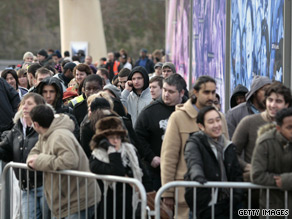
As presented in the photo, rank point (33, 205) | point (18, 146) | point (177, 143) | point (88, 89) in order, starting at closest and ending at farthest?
1. point (177, 143)
2. point (33, 205)
3. point (18, 146)
4. point (88, 89)

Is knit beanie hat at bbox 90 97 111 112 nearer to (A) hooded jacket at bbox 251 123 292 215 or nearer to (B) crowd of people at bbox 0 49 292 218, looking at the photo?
(B) crowd of people at bbox 0 49 292 218

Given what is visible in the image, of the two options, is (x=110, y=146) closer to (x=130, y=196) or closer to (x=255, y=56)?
(x=130, y=196)

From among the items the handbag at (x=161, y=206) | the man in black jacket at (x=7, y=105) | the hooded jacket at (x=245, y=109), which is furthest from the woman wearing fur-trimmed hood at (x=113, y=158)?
the man in black jacket at (x=7, y=105)

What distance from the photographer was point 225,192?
5906mm

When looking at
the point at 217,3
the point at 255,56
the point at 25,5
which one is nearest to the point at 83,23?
the point at 217,3

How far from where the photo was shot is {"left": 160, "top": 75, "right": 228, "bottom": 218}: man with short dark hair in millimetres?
6605

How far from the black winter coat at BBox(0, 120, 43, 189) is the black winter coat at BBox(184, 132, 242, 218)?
1.97m

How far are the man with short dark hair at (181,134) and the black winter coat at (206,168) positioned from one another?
0.60m

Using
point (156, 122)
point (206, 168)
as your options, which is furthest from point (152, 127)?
point (206, 168)

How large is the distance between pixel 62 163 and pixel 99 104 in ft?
3.20

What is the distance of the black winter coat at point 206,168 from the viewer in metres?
5.86

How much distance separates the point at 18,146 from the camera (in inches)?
289

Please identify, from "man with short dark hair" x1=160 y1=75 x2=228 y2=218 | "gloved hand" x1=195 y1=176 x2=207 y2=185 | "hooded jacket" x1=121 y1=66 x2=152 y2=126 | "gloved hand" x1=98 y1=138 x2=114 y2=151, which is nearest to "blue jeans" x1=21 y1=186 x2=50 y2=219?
"gloved hand" x1=98 y1=138 x2=114 y2=151

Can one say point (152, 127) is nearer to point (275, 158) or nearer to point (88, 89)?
point (88, 89)
